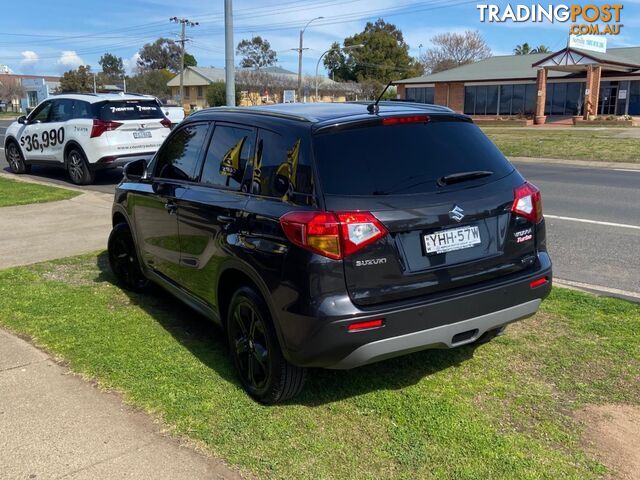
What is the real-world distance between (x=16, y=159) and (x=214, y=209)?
44.5ft

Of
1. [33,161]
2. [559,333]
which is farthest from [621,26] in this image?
[559,333]

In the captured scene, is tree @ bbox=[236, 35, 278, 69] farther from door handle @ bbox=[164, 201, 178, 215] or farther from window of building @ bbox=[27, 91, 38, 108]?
door handle @ bbox=[164, 201, 178, 215]

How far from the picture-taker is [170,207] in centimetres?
454

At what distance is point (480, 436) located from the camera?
127 inches

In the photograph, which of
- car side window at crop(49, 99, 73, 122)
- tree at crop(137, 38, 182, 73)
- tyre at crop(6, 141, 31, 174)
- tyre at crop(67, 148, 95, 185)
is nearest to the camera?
tyre at crop(67, 148, 95, 185)

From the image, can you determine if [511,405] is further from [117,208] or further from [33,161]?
[33,161]

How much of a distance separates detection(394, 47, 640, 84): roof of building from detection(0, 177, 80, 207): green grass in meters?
35.4

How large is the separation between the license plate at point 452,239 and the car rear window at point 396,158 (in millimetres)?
256

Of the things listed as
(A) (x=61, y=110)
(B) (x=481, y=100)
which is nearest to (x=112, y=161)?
(A) (x=61, y=110)

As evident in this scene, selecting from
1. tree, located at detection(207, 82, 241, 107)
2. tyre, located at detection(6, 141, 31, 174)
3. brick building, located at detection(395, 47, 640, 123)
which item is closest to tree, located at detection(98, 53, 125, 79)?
tree, located at detection(207, 82, 241, 107)

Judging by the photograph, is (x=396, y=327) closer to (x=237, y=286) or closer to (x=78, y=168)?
(x=237, y=286)

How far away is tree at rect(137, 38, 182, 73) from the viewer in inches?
4699

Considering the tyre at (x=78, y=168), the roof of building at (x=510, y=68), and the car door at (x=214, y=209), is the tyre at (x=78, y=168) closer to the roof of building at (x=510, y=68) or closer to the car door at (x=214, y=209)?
the car door at (x=214, y=209)

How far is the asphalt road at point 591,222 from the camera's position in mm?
6270
